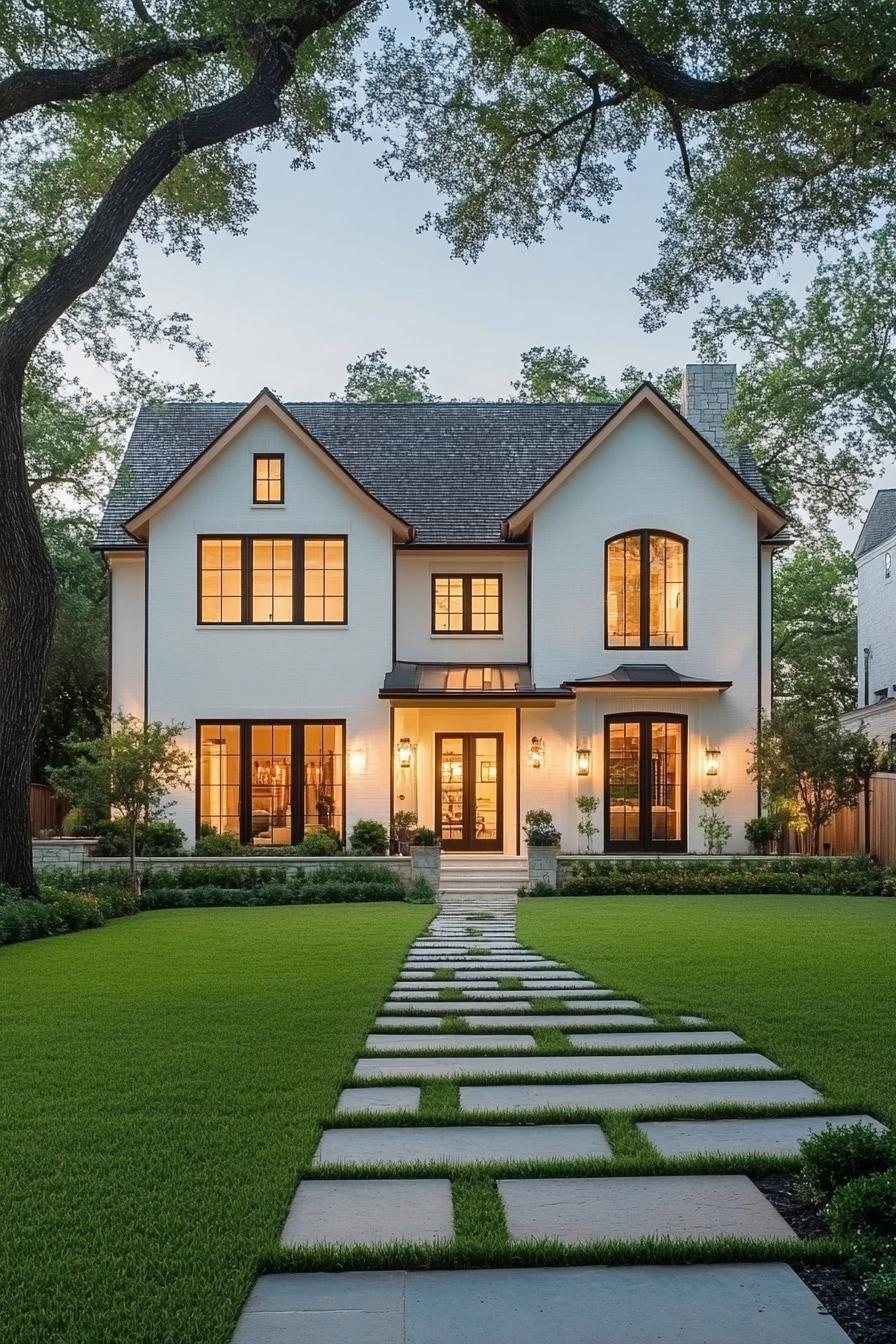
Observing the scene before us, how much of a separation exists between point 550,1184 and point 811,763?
1732cm

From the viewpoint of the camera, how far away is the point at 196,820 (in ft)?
69.9

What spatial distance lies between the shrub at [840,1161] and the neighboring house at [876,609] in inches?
897

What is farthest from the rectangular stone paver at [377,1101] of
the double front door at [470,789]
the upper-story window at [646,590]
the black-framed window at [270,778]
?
the upper-story window at [646,590]

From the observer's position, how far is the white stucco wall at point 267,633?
2145cm

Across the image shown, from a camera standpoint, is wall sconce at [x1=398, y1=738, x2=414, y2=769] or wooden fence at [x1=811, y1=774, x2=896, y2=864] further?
wall sconce at [x1=398, y1=738, x2=414, y2=769]

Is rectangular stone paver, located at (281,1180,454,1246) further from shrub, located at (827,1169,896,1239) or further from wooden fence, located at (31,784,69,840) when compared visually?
wooden fence, located at (31,784,69,840)

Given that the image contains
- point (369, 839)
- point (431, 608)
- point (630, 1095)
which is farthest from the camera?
point (431, 608)

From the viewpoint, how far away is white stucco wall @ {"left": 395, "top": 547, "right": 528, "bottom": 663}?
22.3m

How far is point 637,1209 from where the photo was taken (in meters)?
3.68

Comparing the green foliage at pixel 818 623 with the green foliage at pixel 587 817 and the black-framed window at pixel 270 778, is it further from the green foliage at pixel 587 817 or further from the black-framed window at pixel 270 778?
the black-framed window at pixel 270 778

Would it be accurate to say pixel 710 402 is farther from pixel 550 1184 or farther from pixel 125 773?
pixel 550 1184

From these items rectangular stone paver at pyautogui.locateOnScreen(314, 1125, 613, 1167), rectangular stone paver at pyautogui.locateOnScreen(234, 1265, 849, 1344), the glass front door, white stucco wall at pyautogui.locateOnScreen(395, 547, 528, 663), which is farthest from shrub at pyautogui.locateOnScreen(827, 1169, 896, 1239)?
white stucco wall at pyautogui.locateOnScreen(395, 547, 528, 663)

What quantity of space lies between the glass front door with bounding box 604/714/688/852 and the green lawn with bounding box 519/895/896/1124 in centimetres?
395

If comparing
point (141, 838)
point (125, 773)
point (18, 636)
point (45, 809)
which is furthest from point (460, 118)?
point (45, 809)
